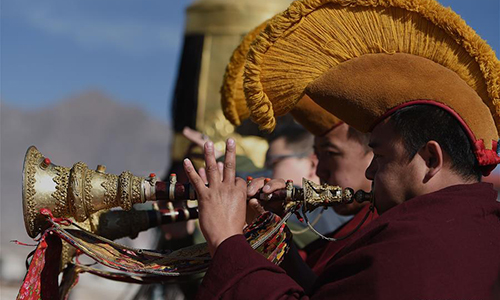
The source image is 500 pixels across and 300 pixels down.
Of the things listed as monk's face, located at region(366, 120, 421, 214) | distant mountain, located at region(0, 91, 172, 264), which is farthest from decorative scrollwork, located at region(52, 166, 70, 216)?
distant mountain, located at region(0, 91, 172, 264)

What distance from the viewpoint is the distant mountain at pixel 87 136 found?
20.2 meters

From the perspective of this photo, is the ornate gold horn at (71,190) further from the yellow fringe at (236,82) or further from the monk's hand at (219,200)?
the yellow fringe at (236,82)

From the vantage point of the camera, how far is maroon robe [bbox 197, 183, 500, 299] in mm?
2148

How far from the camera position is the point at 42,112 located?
24812mm

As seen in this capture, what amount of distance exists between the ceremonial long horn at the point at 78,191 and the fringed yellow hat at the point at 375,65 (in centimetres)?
37

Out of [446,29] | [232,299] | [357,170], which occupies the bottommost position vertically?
[232,299]

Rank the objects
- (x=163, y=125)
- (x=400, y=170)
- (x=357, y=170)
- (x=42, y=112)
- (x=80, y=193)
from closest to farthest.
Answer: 1. (x=400, y=170)
2. (x=80, y=193)
3. (x=357, y=170)
4. (x=42, y=112)
5. (x=163, y=125)

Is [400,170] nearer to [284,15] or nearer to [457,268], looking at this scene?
Answer: [457,268]

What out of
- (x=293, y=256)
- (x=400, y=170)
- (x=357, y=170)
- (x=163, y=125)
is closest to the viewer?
(x=400, y=170)

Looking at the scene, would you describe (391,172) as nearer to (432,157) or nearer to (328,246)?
Result: (432,157)

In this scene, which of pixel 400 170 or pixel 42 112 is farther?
pixel 42 112

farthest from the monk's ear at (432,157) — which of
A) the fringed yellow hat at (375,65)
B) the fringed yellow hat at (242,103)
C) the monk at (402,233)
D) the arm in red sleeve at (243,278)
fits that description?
the fringed yellow hat at (242,103)

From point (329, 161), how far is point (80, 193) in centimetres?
130

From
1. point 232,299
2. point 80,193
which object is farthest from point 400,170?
point 80,193
